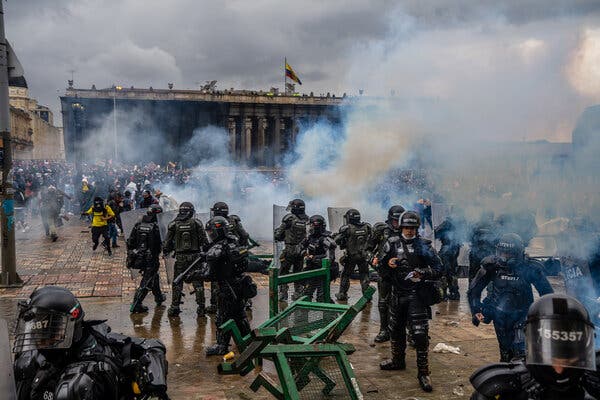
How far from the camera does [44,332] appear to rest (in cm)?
306

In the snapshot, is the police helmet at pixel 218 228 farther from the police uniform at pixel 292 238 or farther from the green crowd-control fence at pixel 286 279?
the police uniform at pixel 292 238

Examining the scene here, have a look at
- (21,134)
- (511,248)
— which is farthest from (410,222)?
(21,134)

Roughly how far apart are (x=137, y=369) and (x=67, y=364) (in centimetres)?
37

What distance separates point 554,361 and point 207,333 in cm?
658

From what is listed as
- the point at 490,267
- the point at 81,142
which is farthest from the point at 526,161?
the point at 81,142

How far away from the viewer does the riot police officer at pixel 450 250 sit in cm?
1067

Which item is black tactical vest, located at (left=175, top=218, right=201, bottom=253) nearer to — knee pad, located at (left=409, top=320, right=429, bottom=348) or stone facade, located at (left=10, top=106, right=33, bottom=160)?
knee pad, located at (left=409, top=320, right=429, bottom=348)

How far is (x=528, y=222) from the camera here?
989 cm

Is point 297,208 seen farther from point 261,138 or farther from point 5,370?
point 261,138

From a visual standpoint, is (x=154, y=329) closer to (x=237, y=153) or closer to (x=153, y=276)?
(x=153, y=276)

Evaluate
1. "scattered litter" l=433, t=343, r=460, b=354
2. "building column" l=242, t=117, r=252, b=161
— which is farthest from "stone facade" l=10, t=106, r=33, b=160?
"scattered litter" l=433, t=343, r=460, b=354

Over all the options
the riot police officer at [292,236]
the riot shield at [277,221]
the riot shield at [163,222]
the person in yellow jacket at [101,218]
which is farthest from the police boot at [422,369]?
the person in yellow jacket at [101,218]

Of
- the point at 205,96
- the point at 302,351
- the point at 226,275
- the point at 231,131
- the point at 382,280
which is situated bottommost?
the point at 302,351

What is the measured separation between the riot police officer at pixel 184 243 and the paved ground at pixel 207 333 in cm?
32
